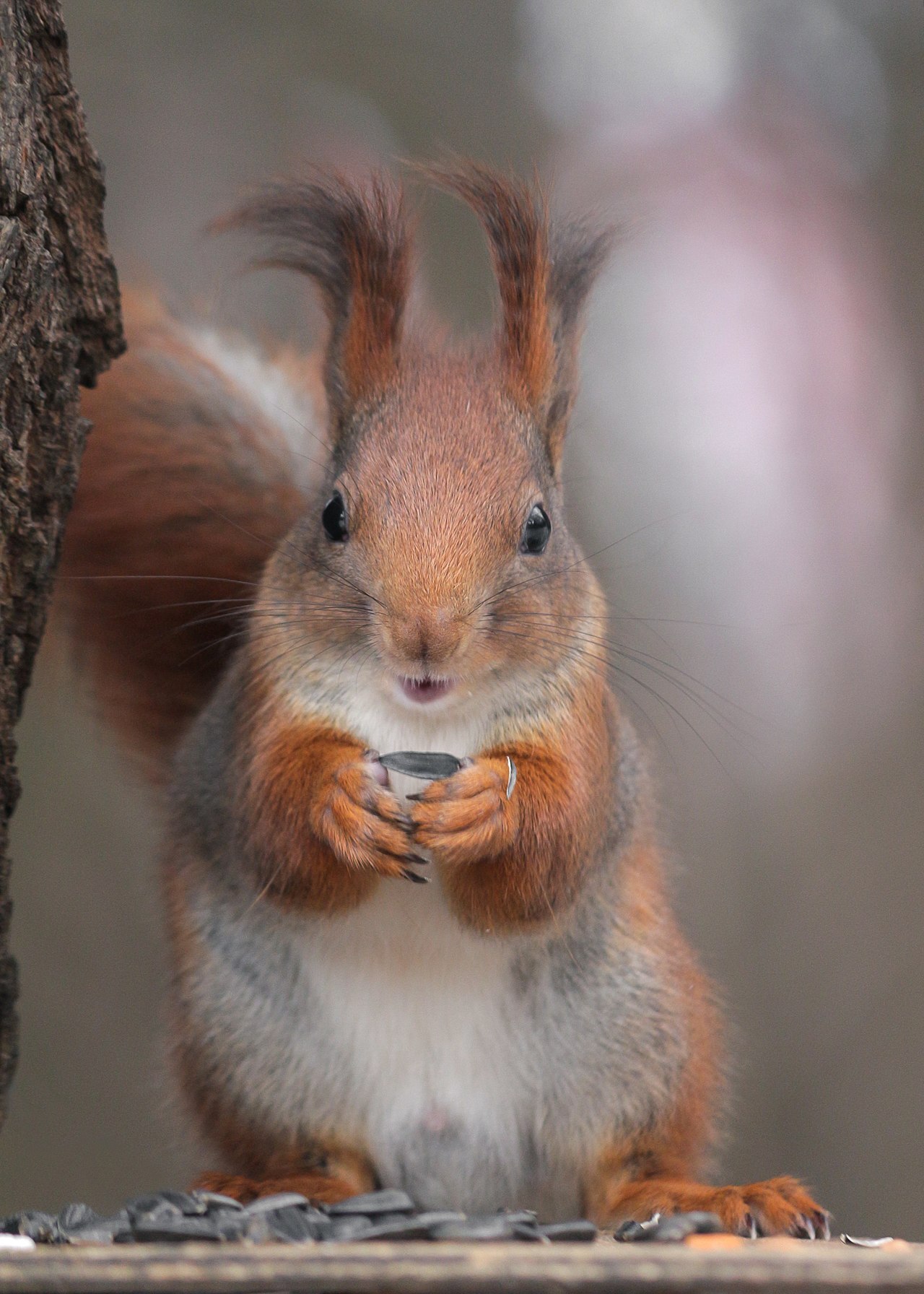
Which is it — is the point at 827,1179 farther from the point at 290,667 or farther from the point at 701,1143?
the point at 290,667

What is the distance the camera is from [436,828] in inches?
52.9

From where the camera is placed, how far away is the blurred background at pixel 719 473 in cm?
259

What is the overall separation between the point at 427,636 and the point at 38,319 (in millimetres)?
526

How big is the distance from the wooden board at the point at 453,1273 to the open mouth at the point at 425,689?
571 mm

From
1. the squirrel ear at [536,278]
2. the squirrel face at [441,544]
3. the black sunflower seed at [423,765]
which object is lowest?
the black sunflower seed at [423,765]

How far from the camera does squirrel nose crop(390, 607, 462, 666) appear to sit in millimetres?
1316

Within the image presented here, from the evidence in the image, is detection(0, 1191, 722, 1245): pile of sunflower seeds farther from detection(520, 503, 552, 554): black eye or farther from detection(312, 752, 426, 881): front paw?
detection(520, 503, 552, 554): black eye

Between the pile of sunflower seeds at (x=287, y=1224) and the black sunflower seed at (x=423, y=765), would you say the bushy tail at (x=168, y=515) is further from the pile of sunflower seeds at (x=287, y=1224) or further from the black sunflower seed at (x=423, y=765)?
the pile of sunflower seeds at (x=287, y=1224)

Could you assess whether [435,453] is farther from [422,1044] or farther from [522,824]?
[422,1044]

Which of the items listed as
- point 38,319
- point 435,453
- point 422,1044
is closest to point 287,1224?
point 422,1044

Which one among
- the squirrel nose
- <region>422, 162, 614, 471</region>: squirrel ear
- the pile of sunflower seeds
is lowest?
the pile of sunflower seeds

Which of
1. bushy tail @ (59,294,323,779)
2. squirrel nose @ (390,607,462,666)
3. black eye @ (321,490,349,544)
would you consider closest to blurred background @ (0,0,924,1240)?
bushy tail @ (59,294,323,779)

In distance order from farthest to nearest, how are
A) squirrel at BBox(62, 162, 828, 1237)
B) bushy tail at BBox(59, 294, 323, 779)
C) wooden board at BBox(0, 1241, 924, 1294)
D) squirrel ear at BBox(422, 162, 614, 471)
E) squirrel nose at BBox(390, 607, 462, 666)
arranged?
bushy tail at BBox(59, 294, 323, 779), squirrel ear at BBox(422, 162, 614, 471), squirrel at BBox(62, 162, 828, 1237), squirrel nose at BBox(390, 607, 462, 666), wooden board at BBox(0, 1241, 924, 1294)

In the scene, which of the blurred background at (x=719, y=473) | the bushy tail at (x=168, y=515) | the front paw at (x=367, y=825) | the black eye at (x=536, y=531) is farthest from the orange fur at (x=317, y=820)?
the blurred background at (x=719, y=473)
